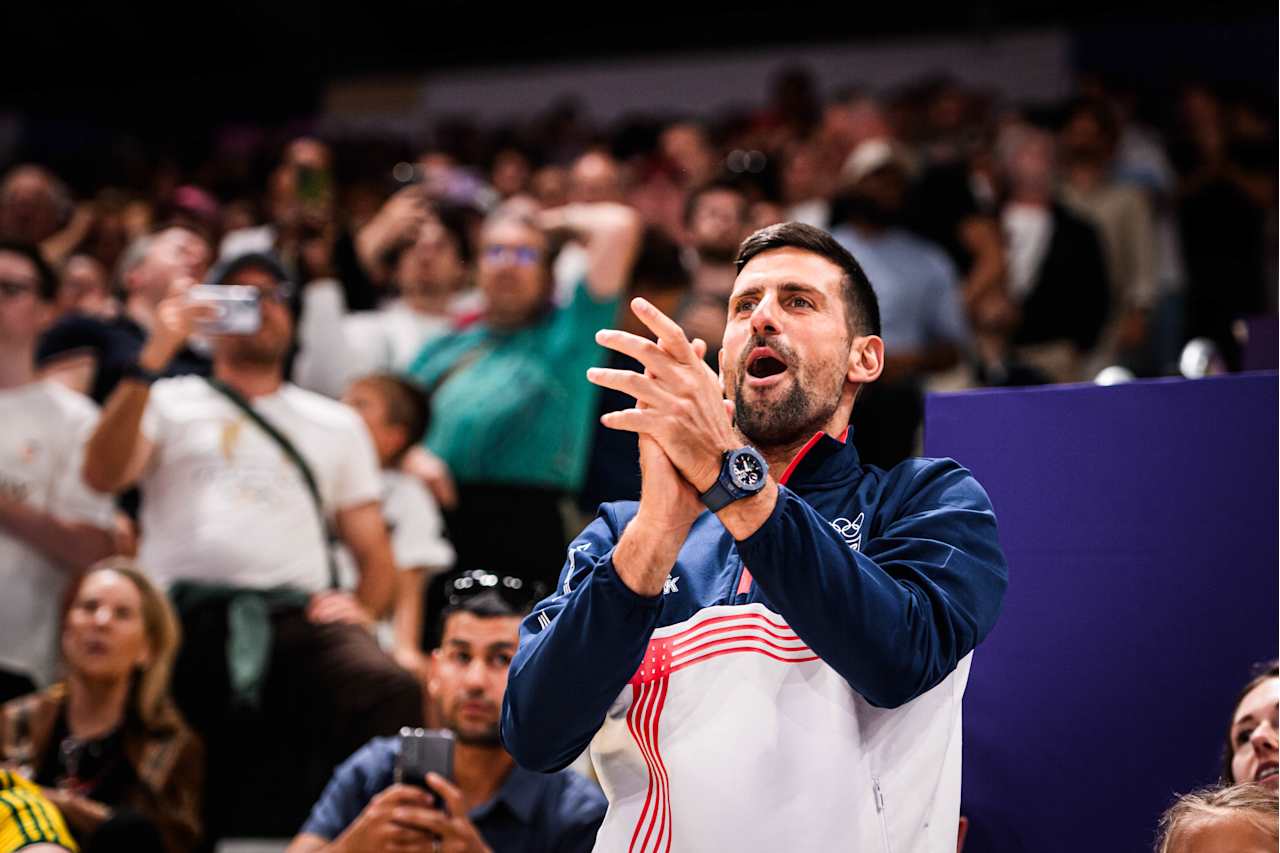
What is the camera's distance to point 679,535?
224cm

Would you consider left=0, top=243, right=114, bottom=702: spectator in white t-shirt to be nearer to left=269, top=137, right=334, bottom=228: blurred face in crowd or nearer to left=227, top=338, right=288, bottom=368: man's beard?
left=227, top=338, right=288, bottom=368: man's beard

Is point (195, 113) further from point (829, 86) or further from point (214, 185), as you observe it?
point (829, 86)

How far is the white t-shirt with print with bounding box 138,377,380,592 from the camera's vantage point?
4980 mm

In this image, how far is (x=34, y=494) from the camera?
523cm

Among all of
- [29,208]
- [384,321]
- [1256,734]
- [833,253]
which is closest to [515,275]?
[384,321]

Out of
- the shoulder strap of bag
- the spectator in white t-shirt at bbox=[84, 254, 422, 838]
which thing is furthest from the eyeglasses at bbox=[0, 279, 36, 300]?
the shoulder strap of bag

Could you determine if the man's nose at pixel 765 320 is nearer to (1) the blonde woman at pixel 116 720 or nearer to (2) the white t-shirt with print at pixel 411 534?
(1) the blonde woman at pixel 116 720

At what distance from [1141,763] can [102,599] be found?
9.63 ft

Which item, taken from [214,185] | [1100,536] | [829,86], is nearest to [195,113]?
[214,185]

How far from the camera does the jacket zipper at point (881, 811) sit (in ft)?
7.72

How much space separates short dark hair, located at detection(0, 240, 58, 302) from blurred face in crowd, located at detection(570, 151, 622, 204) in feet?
7.94

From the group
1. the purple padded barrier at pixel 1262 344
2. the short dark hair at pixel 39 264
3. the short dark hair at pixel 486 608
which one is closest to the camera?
the short dark hair at pixel 486 608

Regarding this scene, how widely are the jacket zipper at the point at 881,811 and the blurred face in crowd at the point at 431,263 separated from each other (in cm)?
451

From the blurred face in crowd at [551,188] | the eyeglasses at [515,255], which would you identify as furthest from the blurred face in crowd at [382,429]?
the blurred face in crowd at [551,188]
